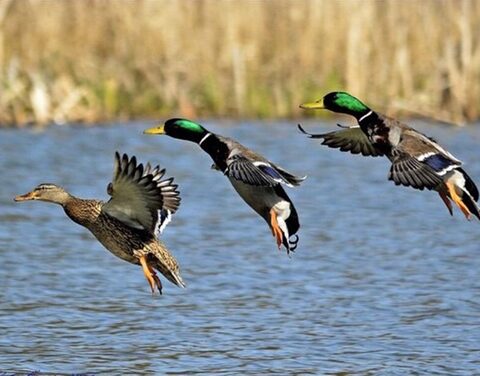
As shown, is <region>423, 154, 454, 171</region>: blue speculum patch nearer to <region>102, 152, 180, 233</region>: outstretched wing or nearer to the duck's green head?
the duck's green head

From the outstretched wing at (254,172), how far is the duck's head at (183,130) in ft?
1.01

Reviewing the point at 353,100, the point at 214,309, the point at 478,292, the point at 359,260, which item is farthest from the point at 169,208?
the point at 359,260

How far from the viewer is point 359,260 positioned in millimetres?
10820

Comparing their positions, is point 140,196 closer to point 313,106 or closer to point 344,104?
point 313,106

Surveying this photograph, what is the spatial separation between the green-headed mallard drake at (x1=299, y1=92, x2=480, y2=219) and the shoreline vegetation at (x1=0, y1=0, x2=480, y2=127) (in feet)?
35.3

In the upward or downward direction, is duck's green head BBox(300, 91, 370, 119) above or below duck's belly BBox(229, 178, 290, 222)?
above

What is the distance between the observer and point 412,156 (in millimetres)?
6949

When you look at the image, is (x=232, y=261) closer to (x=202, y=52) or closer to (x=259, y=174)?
(x=259, y=174)

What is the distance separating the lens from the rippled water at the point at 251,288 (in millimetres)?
7559

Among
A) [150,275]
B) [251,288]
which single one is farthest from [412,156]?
[251,288]

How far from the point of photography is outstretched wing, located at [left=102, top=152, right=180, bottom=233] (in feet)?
22.8

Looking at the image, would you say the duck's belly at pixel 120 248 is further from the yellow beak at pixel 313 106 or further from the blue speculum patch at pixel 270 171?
the yellow beak at pixel 313 106

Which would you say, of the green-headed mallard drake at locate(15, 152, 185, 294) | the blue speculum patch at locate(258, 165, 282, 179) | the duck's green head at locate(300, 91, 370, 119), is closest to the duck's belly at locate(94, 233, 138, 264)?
the green-headed mallard drake at locate(15, 152, 185, 294)

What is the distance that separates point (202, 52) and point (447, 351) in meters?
11.9
